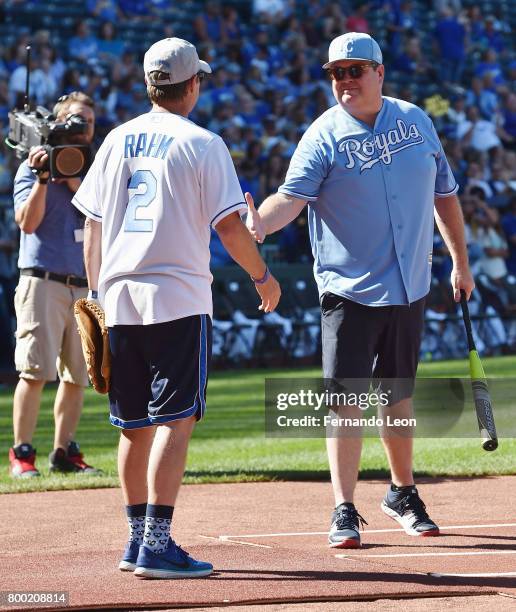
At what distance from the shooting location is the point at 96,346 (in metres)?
5.74

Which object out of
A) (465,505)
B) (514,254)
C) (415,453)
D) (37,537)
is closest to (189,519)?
(37,537)

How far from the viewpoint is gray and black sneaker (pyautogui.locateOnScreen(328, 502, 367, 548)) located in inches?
244

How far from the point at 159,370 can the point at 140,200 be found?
0.70m

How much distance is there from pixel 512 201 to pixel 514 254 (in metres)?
0.92

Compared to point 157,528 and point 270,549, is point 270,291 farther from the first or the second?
point 270,549

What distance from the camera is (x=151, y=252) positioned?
18.0ft

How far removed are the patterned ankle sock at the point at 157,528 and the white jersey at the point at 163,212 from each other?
761 millimetres

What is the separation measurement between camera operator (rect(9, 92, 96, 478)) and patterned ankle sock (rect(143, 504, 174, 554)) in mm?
3402

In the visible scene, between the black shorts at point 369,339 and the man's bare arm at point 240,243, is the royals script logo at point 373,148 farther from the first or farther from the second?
the man's bare arm at point 240,243

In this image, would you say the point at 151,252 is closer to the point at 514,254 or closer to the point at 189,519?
the point at 189,519

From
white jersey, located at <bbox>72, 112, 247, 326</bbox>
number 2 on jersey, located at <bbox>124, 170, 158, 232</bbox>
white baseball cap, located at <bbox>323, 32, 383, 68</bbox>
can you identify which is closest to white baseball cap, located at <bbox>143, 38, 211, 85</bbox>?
white jersey, located at <bbox>72, 112, 247, 326</bbox>

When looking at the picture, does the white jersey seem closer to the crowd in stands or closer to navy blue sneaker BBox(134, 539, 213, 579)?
navy blue sneaker BBox(134, 539, 213, 579)

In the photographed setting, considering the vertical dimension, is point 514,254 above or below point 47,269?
above

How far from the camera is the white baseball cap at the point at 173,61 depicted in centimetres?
551
